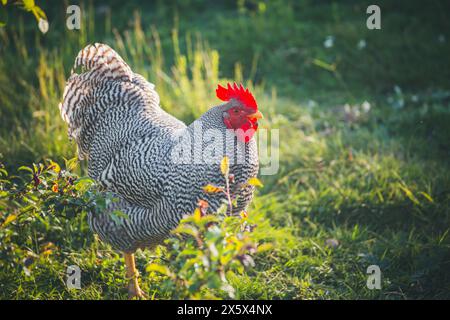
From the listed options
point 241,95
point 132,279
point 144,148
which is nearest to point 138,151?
point 144,148

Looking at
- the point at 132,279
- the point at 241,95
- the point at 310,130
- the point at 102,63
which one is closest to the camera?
the point at 241,95

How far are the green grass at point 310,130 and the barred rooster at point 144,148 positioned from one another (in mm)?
516

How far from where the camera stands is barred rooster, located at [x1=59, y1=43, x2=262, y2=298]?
3.19 metres

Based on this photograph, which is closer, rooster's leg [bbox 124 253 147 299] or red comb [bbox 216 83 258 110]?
red comb [bbox 216 83 258 110]

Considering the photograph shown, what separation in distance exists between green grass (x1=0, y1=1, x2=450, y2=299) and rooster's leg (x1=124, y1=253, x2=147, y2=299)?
100 mm

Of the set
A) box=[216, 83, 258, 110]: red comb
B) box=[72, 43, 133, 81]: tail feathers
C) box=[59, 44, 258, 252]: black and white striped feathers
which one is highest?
box=[72, 43, 133, 81]: tail feathers

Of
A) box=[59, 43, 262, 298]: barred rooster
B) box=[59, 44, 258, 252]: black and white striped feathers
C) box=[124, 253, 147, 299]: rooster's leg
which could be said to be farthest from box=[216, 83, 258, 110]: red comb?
box=[124, 253, 147, 299]: rooster's leg

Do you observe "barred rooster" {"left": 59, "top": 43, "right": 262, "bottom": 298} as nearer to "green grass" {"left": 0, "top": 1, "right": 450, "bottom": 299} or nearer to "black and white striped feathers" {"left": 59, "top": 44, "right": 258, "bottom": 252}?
"black and white striped feathers" {"left": 59, "top": 44, "right": 258, "bottom": 252}

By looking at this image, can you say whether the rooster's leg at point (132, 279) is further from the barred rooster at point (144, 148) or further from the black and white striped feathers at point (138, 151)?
the black and white striped feathers at point (138, 151)

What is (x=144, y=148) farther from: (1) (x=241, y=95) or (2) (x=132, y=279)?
(2) (x=132, y=279)

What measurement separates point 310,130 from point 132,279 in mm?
3276

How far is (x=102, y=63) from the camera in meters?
3.90

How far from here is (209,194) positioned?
10.3 feet
